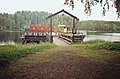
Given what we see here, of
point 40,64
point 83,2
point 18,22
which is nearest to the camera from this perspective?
point 40,64

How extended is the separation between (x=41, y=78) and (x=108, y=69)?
333 centimetres

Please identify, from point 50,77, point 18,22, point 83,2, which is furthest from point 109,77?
point 18,22

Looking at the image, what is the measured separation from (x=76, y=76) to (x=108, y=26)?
Answer: 141 metres

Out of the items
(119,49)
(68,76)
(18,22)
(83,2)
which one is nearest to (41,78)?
(68,76)

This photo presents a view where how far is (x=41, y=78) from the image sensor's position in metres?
9.34

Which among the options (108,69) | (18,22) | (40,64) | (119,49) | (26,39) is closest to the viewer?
(108,69)

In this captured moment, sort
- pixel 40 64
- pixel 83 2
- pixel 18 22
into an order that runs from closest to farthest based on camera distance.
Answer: pixel 40 64 → pixel 83 2 → pixel 18 22

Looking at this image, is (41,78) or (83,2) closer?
(41,78)

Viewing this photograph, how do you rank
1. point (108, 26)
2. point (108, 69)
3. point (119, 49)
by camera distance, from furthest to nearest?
point (108, 26) < point (119, 49) < point (108, 69)

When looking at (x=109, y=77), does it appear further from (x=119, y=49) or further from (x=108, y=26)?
(x=108, y=26)

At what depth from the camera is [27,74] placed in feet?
32.4

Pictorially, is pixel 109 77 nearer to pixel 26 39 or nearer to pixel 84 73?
pixel 84 73

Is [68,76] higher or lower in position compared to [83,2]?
lower

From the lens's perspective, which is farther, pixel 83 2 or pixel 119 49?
pixel 119 49
